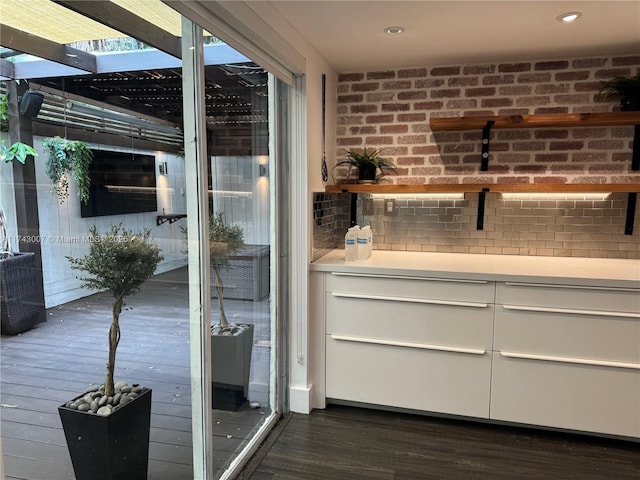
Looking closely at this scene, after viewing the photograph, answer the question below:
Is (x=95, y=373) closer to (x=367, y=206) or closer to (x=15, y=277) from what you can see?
(x=15, y=277)

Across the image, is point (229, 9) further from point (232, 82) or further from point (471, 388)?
point (471, 388)

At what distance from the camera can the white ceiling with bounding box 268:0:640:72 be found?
2025mm

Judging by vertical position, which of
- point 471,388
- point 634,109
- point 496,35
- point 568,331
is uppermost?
point 496,35

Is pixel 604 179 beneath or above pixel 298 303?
above

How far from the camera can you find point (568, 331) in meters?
2.34

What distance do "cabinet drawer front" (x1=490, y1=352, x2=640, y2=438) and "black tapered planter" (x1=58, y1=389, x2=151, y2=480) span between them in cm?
187

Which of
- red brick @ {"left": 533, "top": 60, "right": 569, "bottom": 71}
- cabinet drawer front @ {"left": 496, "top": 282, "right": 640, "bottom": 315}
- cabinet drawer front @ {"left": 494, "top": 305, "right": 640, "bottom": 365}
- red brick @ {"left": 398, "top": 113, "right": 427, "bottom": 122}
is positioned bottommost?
cabinet drawer front @ {"left": 494, "top": 305, "right": 640, "bottom": 365}

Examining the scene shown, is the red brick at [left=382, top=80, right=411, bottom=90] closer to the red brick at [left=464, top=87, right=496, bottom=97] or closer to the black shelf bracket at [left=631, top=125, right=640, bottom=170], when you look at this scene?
the red brick at [left=464, top=87, right=496, bottom=97]

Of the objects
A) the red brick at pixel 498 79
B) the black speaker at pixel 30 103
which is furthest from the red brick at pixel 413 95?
the black speaker at pixel 30 103

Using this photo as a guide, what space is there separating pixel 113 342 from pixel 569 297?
85.8 inches

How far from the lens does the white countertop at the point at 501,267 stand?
2.31 meters

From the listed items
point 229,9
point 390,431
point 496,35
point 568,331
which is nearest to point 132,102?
point 229,9

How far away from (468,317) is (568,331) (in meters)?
0.50

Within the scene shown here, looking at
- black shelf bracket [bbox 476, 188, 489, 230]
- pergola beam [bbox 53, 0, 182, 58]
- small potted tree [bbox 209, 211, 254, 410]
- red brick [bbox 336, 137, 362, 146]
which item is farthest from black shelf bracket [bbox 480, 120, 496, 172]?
pergola beam [bbox 53, 0, 182, 58]
